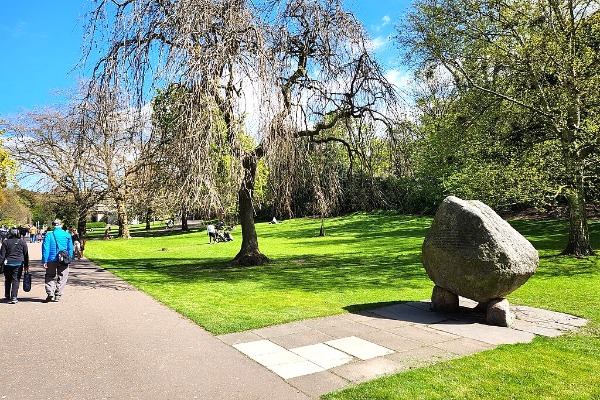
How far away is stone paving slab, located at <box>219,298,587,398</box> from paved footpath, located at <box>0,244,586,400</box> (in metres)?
0.01

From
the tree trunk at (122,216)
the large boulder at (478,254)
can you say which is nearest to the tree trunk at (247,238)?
the large boulder at (478,254)

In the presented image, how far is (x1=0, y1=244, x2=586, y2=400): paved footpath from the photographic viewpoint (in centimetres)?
442

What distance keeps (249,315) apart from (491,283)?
152 inches

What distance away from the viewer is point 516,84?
14273 mm

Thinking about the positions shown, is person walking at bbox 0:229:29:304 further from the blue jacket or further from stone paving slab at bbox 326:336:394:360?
stone paving slab at bbox 326:336:394:360

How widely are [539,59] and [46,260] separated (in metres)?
13.9

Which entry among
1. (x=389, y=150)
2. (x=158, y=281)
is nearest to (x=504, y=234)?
(x=389, y=150)

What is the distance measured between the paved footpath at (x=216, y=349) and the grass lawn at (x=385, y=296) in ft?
1.18

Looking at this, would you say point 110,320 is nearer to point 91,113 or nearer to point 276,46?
point 91,113

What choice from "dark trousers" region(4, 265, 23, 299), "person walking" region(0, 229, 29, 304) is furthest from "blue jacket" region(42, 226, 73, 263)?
"dark trousers" region(4, 265, 23, 299)

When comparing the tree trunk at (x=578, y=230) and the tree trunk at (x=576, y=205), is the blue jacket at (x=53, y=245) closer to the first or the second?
the tree trunk at (x=576, y=205)

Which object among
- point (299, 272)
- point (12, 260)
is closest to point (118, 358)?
point (12, 260)

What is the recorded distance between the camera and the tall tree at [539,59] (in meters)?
12.6

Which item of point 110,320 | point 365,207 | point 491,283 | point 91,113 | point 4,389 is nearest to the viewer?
point 4,389
